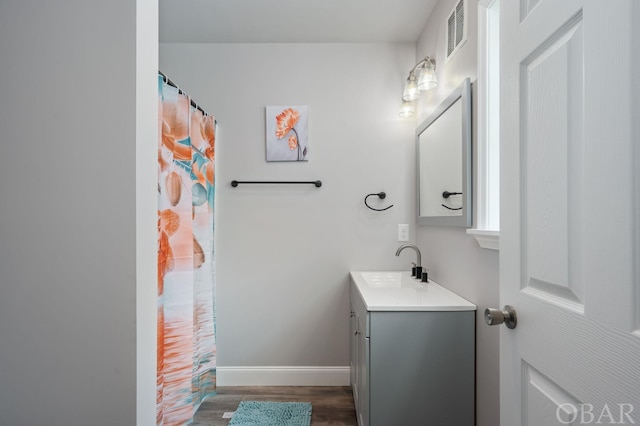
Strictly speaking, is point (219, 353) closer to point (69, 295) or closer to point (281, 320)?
point (281, 320)

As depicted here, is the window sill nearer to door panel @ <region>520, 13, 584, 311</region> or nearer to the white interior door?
the white interior door

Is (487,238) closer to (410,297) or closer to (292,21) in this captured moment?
(410,297)

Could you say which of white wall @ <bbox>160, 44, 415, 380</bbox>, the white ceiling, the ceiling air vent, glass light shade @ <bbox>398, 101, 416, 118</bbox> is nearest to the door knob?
the ceiling air vent

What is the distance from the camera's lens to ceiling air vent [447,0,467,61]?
1.59 meters

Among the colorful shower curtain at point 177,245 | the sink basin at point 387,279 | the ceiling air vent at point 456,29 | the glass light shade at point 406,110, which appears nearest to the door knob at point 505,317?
the sink basin at point 387,279

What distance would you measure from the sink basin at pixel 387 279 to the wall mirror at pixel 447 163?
1.29 ft

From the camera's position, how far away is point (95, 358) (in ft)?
2.81

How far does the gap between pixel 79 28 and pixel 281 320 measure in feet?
6.67

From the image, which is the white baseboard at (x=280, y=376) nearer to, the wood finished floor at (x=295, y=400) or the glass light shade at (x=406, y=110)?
the wood finished floor at (x=295, y=400)

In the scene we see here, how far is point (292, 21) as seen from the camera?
7.04 ft

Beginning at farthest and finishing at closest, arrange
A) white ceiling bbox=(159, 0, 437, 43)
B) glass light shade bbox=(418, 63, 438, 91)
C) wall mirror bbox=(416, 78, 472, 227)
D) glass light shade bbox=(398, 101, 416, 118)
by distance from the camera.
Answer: glass light shade bbox=(398, 101, 416, 118), white ceiling bbox=(159, 0, 437, 43), glass light shade bbox=(418, 63, 438, 91), wall mirror bbox=(416, 78, 472, 227)

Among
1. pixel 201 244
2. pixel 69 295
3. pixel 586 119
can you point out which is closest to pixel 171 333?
pixel 201 244

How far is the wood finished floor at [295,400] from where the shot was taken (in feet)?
6.41

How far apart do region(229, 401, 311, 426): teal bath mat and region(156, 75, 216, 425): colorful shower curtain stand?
30 cm
